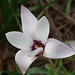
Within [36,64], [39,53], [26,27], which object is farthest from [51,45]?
[36,64]

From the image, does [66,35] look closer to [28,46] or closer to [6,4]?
[6,4]

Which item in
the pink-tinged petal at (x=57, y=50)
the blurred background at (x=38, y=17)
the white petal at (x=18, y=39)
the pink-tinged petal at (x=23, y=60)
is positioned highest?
the white petal at (x=18, y=39)

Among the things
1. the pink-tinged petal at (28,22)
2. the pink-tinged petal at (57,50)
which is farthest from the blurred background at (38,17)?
the pink-tinged petal at (57,50)

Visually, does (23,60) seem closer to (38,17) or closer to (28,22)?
(28,22)

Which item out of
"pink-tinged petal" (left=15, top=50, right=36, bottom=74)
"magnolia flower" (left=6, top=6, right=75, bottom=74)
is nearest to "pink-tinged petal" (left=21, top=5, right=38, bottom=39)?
"magnolia flower" (left=6, top=6, right=75, bottom=74)

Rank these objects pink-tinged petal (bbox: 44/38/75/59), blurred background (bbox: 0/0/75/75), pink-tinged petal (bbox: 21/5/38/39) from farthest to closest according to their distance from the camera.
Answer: blurred background (bbox: 0/0/75/75) < pink-tinged petal (bbox: 21/5/38/39) < pink-tinged petal (bbox: 44/38/75/59)

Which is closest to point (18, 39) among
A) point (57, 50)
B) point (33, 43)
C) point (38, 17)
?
point (33, 43)

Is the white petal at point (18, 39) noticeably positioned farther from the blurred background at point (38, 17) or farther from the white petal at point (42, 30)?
the blurred background at point (38, 17)

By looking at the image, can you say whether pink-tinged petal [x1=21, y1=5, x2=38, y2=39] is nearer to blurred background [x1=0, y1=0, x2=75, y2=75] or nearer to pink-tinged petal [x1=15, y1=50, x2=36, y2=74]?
pink-tinged petal [x1=15, y1=50, x2=36, y2=74]

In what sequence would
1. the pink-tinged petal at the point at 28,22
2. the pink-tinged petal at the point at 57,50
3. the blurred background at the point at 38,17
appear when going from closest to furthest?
1. the pink-tinged petal at the point at 57,50
2. the pink-tinged petal at the point at 28,22
3. the blurred background at the point at 38,17
